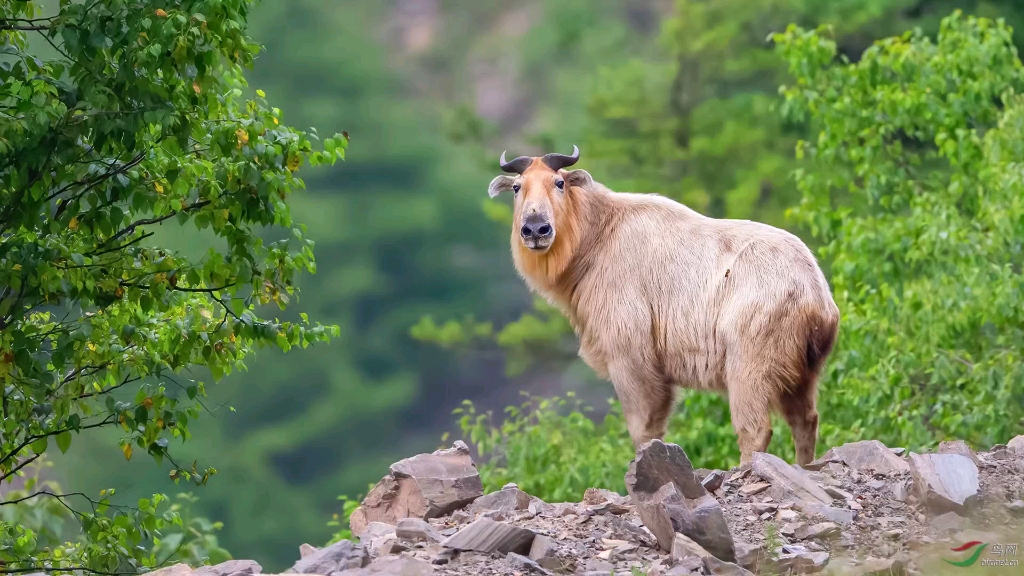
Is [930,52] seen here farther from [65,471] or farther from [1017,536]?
[65,471]

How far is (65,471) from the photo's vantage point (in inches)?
1068

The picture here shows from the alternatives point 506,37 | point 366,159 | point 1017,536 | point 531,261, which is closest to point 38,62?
point 531,261

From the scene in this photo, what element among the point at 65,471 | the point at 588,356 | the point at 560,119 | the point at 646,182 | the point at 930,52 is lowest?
the point at 588,356

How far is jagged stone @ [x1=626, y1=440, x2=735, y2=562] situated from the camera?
194 inches

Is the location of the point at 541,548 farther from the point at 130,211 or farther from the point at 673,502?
the point at 130,211

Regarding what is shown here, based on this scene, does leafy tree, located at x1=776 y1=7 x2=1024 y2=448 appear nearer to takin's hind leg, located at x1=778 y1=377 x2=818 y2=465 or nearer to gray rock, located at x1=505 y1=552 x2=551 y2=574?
takin's hind leg, located at x1=778 y1=377 x2=818 y2=465

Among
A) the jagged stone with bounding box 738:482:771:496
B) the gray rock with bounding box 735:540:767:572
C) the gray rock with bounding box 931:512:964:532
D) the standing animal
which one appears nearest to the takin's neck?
the standing animal

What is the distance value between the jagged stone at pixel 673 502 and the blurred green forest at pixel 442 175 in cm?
1361

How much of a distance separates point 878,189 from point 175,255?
7.34 m

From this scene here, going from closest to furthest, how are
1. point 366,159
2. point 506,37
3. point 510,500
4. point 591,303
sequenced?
point 510,500 → point 591,303 → point 366,159 → point 506,37

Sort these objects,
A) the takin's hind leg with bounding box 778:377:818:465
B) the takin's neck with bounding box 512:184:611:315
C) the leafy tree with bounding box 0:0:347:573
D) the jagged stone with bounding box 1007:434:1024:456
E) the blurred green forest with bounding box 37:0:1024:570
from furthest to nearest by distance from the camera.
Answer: the blurred green forest with bounding box 37:0:1024:570, the takin's neck with bounding box 512:184:611:315, the takin's hind leg with bounding box 778:377:818:465, the jagged stone with bounding box 1007:434:1024:456, the leafy tree with bounding box 0:0:347:573

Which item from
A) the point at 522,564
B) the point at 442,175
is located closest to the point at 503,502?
the point at 522,564

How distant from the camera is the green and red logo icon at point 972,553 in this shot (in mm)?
4898

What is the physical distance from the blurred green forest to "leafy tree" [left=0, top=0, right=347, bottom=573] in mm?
13092
